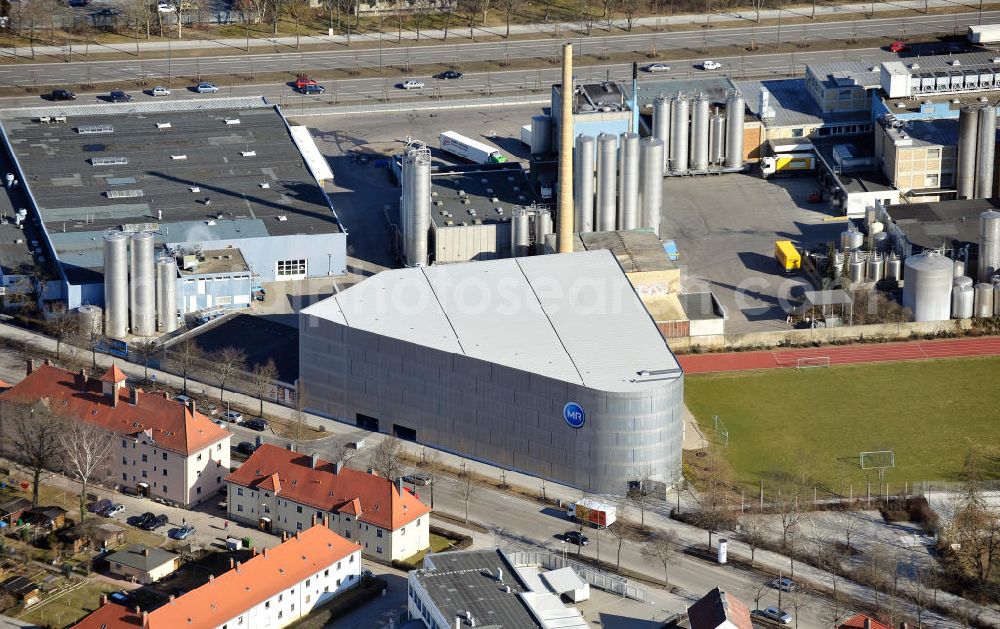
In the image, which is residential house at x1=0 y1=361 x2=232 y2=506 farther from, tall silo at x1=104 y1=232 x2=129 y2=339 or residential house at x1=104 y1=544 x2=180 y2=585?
tall silo at x1=104 y1=232 x2=129 y2=339

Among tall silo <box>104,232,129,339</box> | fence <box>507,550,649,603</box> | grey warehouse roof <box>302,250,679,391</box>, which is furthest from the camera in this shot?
tall silo <box>104,232,129,339</box>

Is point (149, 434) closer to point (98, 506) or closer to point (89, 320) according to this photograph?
point (98, 506)

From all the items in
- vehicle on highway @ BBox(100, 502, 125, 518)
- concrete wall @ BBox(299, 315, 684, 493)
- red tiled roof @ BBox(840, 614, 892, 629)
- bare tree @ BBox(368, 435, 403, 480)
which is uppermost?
concrete wall @ BBox(299, 315, 684, 493)

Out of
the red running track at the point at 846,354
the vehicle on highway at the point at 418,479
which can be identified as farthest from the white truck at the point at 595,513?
the red running track at the point at 846,354

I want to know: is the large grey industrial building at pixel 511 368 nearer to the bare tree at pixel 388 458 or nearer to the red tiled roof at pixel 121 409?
the bare tree at pixel 388 458

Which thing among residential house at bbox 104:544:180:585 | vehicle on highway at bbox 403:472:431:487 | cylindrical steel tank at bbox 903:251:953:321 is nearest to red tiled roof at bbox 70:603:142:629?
residential house at bbox 104:544:180:585

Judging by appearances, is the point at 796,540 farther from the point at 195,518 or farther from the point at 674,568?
the point at 195,518
